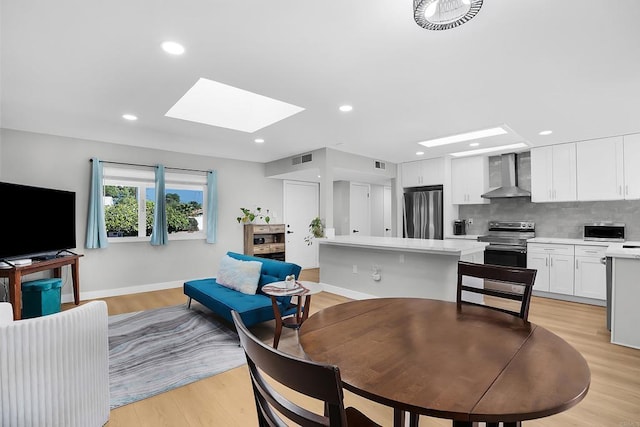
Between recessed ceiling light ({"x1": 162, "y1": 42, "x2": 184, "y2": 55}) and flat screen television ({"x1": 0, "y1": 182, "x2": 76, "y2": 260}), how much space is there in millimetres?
2721

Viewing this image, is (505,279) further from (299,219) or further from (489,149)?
(299,219)

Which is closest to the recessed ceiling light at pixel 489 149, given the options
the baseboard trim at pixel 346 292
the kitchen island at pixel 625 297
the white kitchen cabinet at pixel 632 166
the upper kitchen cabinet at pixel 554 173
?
the upper kitchen cabinet at pixel 554 173

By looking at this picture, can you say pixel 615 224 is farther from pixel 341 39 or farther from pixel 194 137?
pixel 194 137

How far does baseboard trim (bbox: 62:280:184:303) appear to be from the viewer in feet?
15.2

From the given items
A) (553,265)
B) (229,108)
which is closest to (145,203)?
(229,108)

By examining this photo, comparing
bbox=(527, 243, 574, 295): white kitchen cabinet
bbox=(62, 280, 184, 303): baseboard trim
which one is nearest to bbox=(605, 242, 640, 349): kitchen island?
bbox=(527, 243, 574, 295): white kitchen cabinet

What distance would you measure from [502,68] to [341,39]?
140 centimetres

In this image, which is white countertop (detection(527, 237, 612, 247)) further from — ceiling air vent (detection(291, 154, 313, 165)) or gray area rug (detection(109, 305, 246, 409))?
gray area rug (detection(109, 305, 246, 409))

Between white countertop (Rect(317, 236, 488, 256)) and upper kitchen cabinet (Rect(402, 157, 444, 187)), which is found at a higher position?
upper kitchen cabinet (Rect(402, 157, 444, 187))

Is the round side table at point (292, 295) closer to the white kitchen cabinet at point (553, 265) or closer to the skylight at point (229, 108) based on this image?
the skylight at point (229, 108)

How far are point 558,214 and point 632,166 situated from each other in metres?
1.16

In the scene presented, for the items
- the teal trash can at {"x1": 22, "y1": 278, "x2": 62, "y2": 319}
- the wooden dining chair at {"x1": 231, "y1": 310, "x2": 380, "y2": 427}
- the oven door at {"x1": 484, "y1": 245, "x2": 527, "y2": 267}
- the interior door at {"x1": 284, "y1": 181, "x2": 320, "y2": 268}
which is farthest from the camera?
the interior door at {"x1": 284, "y1": 181, "x2": 320, "y2": 268}

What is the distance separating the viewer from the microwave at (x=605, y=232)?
14.9ft

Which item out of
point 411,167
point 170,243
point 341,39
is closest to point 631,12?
point 341,39
